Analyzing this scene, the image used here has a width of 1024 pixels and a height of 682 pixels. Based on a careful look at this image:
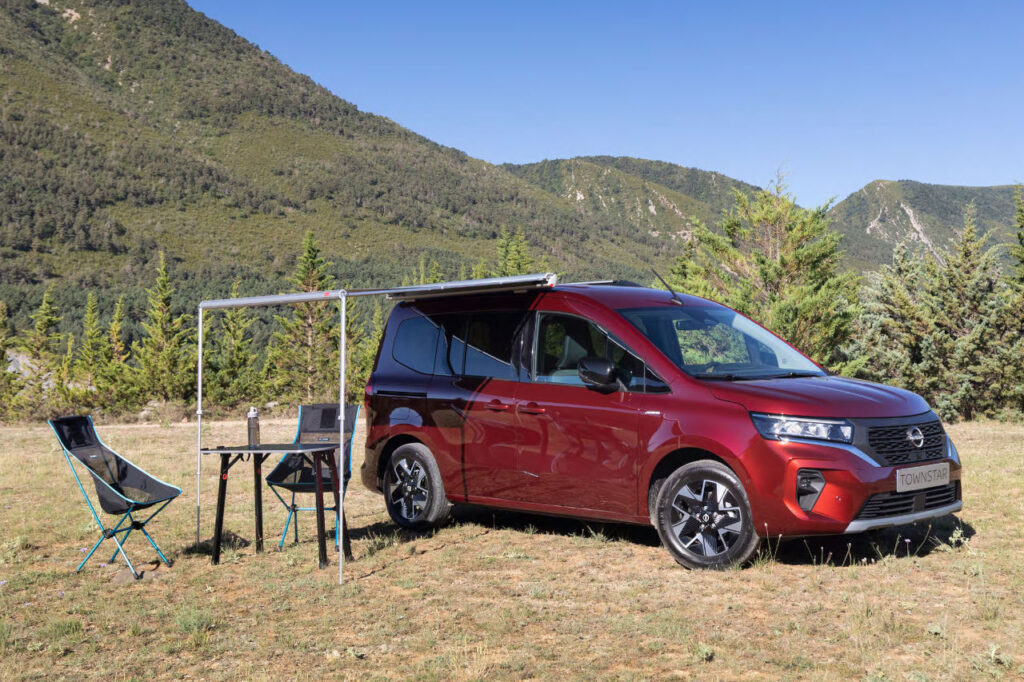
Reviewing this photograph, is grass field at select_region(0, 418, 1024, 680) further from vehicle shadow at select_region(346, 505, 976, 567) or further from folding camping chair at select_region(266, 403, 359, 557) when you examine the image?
folding camping chair at select_region(266, 403, 359, 557)

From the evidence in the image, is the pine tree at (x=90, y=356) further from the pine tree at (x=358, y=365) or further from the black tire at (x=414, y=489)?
the black tire at (x=414, y=489)

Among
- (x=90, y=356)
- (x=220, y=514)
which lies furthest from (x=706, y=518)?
(x=90, y=356)

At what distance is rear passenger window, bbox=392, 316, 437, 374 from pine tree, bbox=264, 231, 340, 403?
45443mm

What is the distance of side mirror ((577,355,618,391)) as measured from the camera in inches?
263

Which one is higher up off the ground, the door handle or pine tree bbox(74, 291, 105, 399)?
the door handle

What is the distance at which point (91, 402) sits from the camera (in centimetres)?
5066

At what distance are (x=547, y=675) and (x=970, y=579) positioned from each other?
3164 millimetres

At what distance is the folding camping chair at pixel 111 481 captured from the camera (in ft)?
22.6

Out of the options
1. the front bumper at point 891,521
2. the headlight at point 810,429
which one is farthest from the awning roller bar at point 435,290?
the front bumper at point 891,521

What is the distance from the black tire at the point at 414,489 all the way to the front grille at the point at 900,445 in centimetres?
361

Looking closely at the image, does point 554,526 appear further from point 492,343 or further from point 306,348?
point 306,348

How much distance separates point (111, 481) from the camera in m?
7.38

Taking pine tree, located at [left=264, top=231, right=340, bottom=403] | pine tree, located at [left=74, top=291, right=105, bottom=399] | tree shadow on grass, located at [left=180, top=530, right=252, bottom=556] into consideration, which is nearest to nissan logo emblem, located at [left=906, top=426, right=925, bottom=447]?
tree shadow on grass, located at [left=180, top=530, right=252, bottom=556]

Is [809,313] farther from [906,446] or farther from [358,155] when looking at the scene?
[358,155]
